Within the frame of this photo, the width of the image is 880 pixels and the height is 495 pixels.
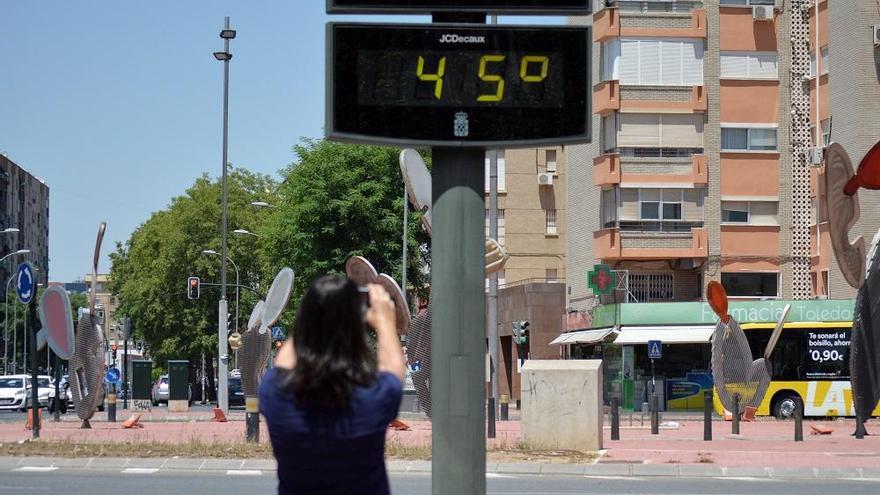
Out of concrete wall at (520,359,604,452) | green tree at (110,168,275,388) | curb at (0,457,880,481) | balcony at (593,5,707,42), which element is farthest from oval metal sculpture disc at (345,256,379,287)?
green tree at (110,168,275,388)

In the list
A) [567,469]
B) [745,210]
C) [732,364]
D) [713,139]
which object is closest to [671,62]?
[713,139]

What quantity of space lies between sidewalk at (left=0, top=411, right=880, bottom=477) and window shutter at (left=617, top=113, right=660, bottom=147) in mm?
18226

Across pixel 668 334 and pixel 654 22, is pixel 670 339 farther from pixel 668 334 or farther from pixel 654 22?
pixel 654 22

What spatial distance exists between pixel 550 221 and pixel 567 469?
5037cm

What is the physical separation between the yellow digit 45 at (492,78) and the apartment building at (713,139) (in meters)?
46.3

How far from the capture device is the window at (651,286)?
54.6 meters

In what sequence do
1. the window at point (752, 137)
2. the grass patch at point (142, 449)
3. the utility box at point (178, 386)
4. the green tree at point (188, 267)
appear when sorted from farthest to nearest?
the green tree at point (188, 267)
the window at point (752, 137)
the utility box at point (178, 386)
the grass patch at point (142, 449)

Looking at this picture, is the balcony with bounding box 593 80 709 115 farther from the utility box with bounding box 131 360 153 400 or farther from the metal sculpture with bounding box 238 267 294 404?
the metal sculpture with bounding box 238 267 294 404

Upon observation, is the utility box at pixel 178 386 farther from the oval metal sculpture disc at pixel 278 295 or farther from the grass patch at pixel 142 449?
the grass patch at pixel 142 449

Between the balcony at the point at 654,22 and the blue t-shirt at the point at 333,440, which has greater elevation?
the balcony at the point at 654,22

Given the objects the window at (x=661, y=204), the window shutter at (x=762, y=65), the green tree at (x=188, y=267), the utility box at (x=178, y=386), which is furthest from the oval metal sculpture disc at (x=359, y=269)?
the green tree at (x=188, y=267)

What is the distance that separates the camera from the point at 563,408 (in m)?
23.2

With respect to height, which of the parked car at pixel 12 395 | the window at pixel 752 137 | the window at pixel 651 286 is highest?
the window at pixel 752 137

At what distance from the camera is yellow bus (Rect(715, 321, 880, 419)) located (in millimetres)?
42312
